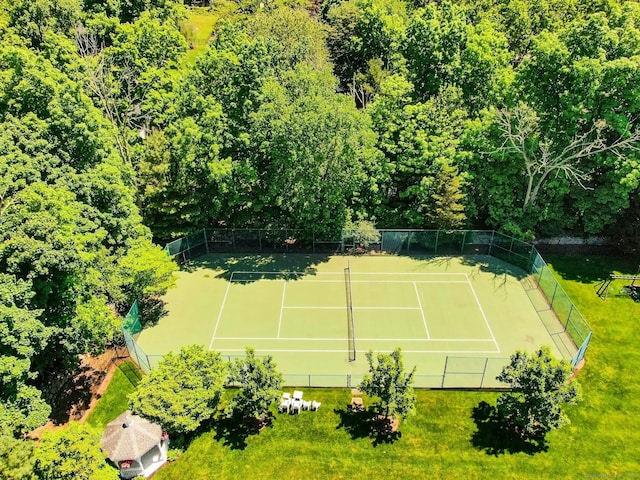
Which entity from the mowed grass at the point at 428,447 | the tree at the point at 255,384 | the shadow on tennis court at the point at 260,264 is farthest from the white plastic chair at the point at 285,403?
the shadow on tennis court at the point at 260,264

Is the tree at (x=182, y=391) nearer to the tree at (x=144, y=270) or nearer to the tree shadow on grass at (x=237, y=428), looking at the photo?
the tree shadow on grass at (x=237, y=428)

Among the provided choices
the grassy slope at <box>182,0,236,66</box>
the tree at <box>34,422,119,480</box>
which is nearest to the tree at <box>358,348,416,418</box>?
the tree at <box>34,422,119,480</box>

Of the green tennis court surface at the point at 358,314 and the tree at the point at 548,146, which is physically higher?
the tree at the point at 548,146

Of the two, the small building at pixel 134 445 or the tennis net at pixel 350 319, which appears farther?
the tennis net at pixel 350 319

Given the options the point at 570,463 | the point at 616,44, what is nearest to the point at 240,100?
the point at 616,44

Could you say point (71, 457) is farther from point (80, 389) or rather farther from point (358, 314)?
point (358, 314)

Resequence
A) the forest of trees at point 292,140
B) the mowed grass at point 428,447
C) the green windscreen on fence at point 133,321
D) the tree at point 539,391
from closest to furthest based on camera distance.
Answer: the tree at point 539,391
the mowed grass at point 428,447
the forest of trees at point 292,140
the green windscreen on fence at point 133,321

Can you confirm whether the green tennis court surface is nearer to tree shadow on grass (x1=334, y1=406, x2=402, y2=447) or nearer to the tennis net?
the tennis net

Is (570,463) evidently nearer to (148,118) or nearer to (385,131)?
(385,131)
